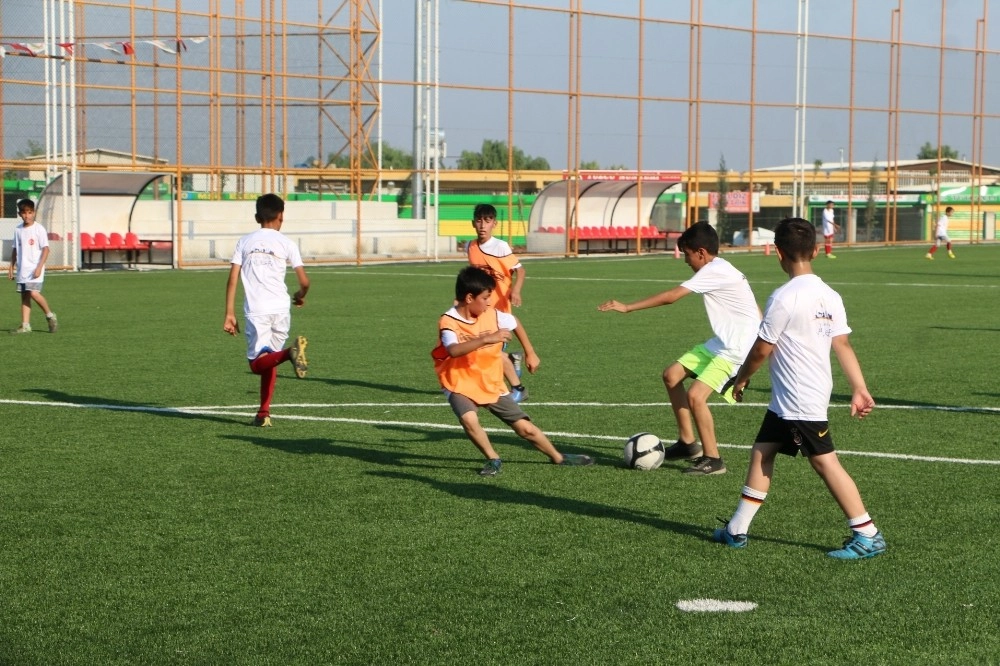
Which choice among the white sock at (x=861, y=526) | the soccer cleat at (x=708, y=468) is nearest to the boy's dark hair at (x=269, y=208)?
the soccer cleat at (x=708, y=468)

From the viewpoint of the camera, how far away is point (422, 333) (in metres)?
17.8

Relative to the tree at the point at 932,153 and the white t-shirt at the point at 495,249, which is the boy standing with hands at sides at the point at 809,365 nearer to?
the white t-shirt at the point at 495,249

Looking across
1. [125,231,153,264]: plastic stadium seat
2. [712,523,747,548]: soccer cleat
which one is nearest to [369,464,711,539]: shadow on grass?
[712,523,747,548]: soccer cleat

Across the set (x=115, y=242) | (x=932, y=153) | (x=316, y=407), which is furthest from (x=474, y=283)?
(x=932, y=153)

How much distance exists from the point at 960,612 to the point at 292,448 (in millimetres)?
5073

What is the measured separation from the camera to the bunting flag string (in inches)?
1226

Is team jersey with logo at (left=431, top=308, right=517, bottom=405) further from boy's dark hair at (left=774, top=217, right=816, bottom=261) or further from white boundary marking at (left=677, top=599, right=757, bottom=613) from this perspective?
white boundary marking at (left=677, top=599, right=757, bottom=613)

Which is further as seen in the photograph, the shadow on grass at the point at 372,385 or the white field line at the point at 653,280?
→ the white field line at the point at 653,280

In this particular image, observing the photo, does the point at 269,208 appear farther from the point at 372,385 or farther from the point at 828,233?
the point at 828,233

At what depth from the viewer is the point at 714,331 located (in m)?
8.55

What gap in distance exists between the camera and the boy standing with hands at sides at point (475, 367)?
316 inches

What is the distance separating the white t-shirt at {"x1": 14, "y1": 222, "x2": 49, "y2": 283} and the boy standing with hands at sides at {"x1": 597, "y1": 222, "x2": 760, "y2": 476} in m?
11.5

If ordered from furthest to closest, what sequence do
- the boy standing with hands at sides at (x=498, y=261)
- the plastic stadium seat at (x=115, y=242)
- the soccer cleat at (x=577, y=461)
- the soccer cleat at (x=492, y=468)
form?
the plastic stadium seat at (x=115, y=242), the boy standing with hands at sides at (x=498, y=261), the soccer cleat at (x=577, y=461), the soccer cleat at (x=492, y=468)

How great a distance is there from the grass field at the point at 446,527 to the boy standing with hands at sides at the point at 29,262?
3839 millimetres
